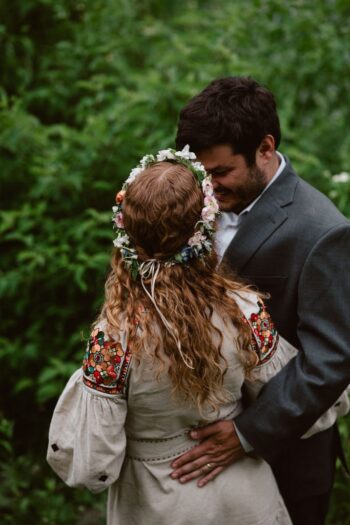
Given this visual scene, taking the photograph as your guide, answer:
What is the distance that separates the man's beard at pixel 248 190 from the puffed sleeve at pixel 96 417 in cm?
81

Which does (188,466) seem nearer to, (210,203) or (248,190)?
(210,203)

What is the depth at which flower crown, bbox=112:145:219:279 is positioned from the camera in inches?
77.6

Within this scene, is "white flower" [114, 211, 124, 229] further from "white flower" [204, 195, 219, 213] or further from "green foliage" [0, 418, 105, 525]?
"green foliage" [0, 418, 105, 525]

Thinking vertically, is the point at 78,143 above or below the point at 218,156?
below

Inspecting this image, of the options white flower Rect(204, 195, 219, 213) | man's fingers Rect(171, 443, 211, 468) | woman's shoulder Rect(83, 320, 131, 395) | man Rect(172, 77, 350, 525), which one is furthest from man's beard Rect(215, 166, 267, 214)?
man's fingers Rect(171, 443, 211, 468)

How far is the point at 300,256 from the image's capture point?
2.28 metres

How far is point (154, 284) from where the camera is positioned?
1.97 metres

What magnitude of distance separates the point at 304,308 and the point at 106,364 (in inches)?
28.4

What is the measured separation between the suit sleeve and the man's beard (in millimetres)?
388

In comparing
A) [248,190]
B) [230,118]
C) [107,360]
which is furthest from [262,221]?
[107,360]

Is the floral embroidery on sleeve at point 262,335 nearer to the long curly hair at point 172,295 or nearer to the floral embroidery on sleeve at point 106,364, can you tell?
the long curly hair at point 172,295

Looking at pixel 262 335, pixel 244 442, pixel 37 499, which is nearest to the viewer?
pixel 262 335

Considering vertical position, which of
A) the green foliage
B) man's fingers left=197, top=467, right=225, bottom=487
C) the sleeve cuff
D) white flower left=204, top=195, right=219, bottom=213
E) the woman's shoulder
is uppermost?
white flower left=204, top=195, right=219, bottom=213

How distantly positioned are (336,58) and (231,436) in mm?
3195
